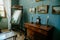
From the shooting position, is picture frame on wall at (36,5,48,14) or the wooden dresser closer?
the wooden dresser

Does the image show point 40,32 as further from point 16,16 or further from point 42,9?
point 16,16

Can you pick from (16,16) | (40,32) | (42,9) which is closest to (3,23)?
(16,16)

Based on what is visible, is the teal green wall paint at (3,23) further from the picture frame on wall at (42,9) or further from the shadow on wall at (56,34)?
the shadow on wall at (56,34)

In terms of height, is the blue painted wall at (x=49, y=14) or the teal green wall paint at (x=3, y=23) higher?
the blue painted wall at (x=49, y=14)

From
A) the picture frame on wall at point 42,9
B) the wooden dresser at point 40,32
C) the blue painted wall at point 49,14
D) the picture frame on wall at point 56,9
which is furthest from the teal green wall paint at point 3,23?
the picture frame on wall at point 56,9

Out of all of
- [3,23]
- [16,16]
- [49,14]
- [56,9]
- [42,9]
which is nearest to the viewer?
[56,9]

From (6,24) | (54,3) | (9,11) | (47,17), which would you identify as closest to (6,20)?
(6,24)

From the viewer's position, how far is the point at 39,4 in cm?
403

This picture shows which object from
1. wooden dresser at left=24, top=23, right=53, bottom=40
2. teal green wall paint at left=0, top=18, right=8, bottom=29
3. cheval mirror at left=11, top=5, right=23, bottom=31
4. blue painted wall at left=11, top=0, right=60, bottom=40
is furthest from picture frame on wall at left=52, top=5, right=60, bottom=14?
teal green wall paint at left=0, top=18, right=8, bottom=29

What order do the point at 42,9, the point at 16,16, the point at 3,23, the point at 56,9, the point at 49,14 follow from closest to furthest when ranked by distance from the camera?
the point at 56,9 < the point at 49,14 < the point at 42,9 < the point at 16,16 < the point at 3,23

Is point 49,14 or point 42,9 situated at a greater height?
point 42,9

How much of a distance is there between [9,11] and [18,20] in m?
1.02

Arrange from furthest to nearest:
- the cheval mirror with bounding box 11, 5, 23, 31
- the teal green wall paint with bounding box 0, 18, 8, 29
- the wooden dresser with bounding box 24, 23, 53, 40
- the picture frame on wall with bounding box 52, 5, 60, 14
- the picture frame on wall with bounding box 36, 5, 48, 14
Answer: the teal green wall paint with bounding box 0, 18, 8, 29 < the cheval mirror with bounding box 11, 5, 23, 31 < the picture frame on wall with bounding box 36, 5, 48, 14 < the picture frame on wall with bounding box 52, 5, 60, 14 < the wooden dresser with bounding box 24, 23, 53, 40

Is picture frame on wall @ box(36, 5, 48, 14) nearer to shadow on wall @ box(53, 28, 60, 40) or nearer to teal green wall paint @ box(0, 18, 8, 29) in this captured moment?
shadow on wall @ box(53, 28, 60, 40)
